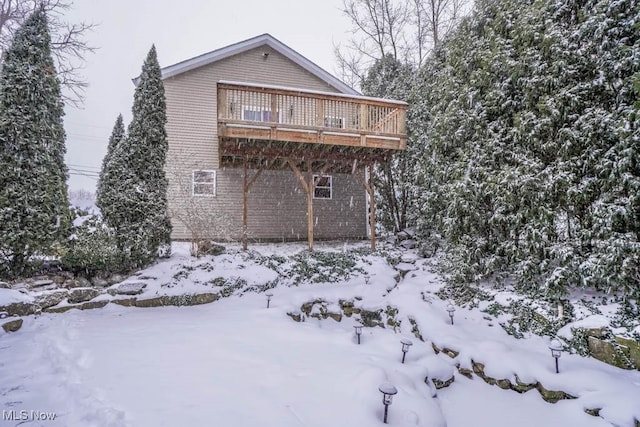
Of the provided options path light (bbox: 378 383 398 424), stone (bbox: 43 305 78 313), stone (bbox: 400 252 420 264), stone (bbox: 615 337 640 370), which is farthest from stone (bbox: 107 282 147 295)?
stone (bbox: 615 337 640 370)

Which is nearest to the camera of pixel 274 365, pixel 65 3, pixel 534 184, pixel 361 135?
pixel 274 365

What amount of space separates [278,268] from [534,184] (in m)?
5.43

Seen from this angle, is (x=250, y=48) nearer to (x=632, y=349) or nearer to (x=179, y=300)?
(x=179, y=300)

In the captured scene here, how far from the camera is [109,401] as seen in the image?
2.96m

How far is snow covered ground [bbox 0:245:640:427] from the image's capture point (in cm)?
299

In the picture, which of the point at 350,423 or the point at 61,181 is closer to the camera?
the point at 350,423

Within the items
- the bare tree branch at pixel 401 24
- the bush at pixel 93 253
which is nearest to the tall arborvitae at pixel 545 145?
the bush at pixel 93 253

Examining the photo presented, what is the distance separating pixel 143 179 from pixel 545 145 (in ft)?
25.4

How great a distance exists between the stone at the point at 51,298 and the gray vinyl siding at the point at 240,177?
4.43 meters

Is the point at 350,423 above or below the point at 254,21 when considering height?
below

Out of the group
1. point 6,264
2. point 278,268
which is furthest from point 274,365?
point 6,264

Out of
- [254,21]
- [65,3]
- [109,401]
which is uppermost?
[254,21]

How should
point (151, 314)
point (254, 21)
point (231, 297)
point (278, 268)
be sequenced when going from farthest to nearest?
point (254, 21) → point (278, 268) → point (231, 297) → point (151, 314)

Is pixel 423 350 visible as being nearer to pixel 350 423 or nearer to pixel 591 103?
pixel 350 423
